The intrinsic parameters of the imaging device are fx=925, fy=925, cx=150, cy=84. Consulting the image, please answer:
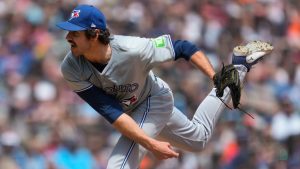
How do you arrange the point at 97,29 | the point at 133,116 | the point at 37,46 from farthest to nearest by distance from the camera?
the point at 37,46, the point at 133,116, the point at 97,29

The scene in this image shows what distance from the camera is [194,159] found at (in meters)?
10.9

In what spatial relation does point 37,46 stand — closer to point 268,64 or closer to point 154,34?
point 154,34

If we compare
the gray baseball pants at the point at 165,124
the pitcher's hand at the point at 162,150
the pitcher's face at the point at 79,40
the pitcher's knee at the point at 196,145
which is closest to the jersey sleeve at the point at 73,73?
the pitcher's face at the point at 79,40

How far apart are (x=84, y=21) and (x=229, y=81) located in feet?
3.88

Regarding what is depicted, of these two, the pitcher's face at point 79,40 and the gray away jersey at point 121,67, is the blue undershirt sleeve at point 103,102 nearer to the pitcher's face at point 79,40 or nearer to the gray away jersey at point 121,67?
the gray away jersey at point 121,67

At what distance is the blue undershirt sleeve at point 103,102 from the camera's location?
263 inches

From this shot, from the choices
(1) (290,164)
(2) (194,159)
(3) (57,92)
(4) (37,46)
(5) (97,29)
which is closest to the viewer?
(5) (97,29)

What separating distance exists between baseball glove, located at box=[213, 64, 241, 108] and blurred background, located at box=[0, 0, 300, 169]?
125 inches

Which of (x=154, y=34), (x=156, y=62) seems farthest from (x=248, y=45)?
(x=154, y=34)

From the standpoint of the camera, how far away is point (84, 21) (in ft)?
21.1

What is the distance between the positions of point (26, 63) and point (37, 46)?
0.40 metres

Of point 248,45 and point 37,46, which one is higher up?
point 248,45

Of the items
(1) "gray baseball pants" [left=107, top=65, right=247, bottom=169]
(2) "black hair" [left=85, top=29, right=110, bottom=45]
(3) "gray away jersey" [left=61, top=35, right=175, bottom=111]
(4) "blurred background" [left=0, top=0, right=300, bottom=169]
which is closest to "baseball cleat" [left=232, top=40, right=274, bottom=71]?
(1) "gray baseball pants" [left=107, top=65, right=247, bottom=169]

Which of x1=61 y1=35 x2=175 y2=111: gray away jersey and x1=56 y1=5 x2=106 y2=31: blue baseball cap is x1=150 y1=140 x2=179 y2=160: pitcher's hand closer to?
x1=61 y1=35 x2=175 y2=111: gray away jersey
